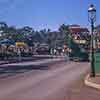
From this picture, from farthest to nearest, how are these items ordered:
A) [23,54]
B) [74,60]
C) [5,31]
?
[5,31] < [23,54] < [74,60]

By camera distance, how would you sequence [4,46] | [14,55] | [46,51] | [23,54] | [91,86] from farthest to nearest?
[46,51], [4,46], [23,54], [14,55], [91,86]

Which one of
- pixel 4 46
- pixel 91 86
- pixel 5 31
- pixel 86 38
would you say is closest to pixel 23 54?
pixel 4 46

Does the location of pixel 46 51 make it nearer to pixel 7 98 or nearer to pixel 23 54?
pixel 23 54

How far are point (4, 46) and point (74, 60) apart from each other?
112 feet

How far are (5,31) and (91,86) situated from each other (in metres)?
123

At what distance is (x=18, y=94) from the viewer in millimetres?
16516

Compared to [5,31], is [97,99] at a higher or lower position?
lower

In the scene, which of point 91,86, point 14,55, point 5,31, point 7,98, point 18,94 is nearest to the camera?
point 7,98

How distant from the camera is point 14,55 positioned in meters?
76.6

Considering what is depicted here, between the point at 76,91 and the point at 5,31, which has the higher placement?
the point at 5,31

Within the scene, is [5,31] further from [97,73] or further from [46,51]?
[97,73]

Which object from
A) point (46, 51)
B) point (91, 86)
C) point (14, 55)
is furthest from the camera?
point (46, 51)

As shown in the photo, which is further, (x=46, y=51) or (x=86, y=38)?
(x=46, y=51)

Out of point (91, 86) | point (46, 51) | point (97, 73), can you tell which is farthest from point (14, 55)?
point (91, 86)
